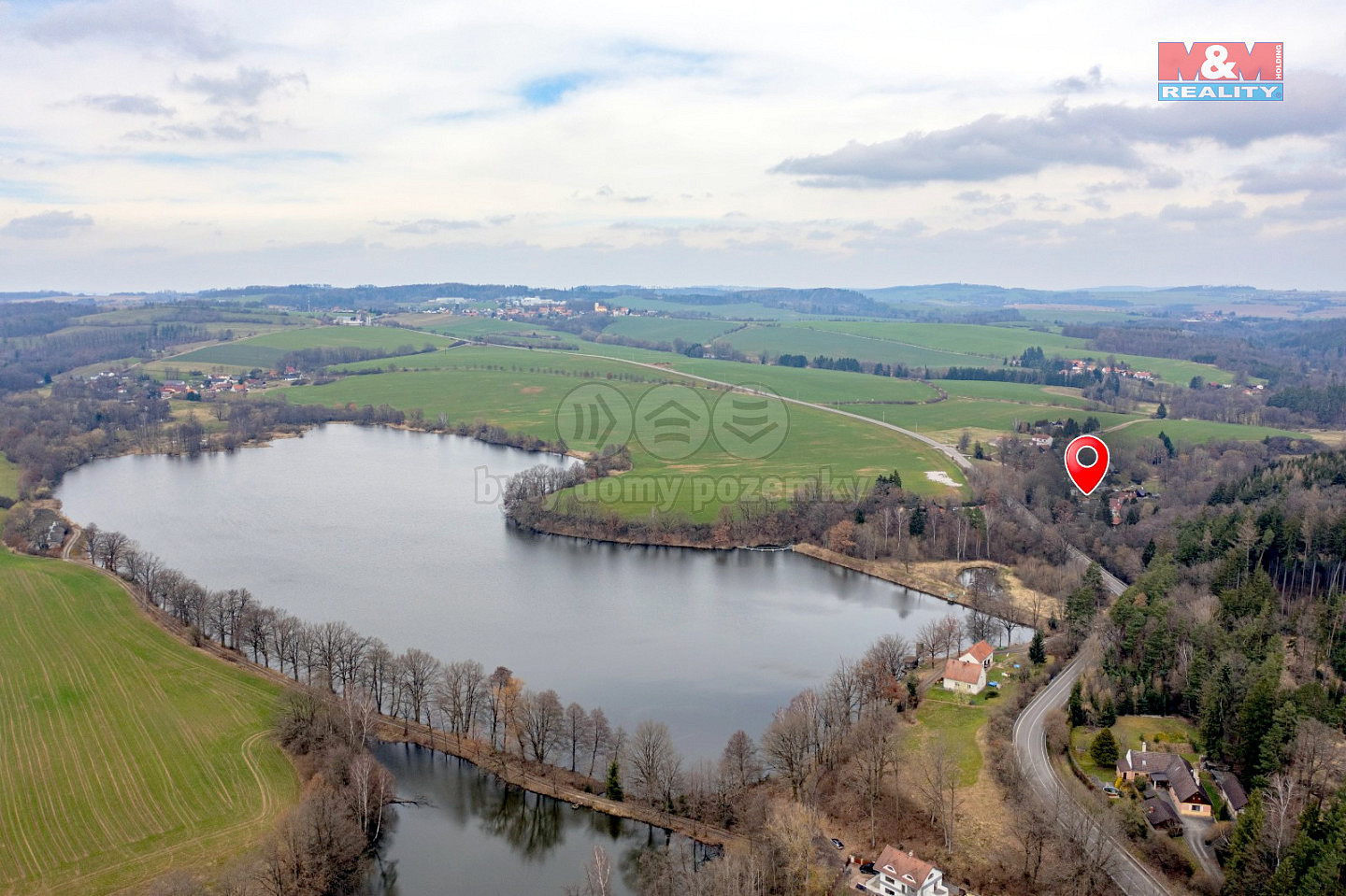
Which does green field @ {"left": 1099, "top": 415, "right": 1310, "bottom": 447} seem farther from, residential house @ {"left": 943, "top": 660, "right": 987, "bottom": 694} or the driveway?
the driveway

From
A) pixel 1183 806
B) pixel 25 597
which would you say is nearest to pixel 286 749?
pixel 25 597

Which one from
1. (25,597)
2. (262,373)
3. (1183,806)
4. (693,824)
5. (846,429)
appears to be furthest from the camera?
(262,373)

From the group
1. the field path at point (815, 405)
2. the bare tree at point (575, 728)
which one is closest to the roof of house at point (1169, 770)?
the bare tree at point (575, 728)

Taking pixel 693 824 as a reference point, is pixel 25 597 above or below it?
above

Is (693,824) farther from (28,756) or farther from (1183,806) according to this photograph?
(28,756)

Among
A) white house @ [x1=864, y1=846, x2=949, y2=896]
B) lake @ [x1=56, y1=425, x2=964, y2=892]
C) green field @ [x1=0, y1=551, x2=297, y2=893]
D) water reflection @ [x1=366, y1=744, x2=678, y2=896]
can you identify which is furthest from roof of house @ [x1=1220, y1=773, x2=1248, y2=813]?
green field @ [x1=0, y1=551, x2=297, y2=893]

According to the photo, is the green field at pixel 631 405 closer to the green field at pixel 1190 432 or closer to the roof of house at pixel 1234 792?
the green field at pixel 1190 432
